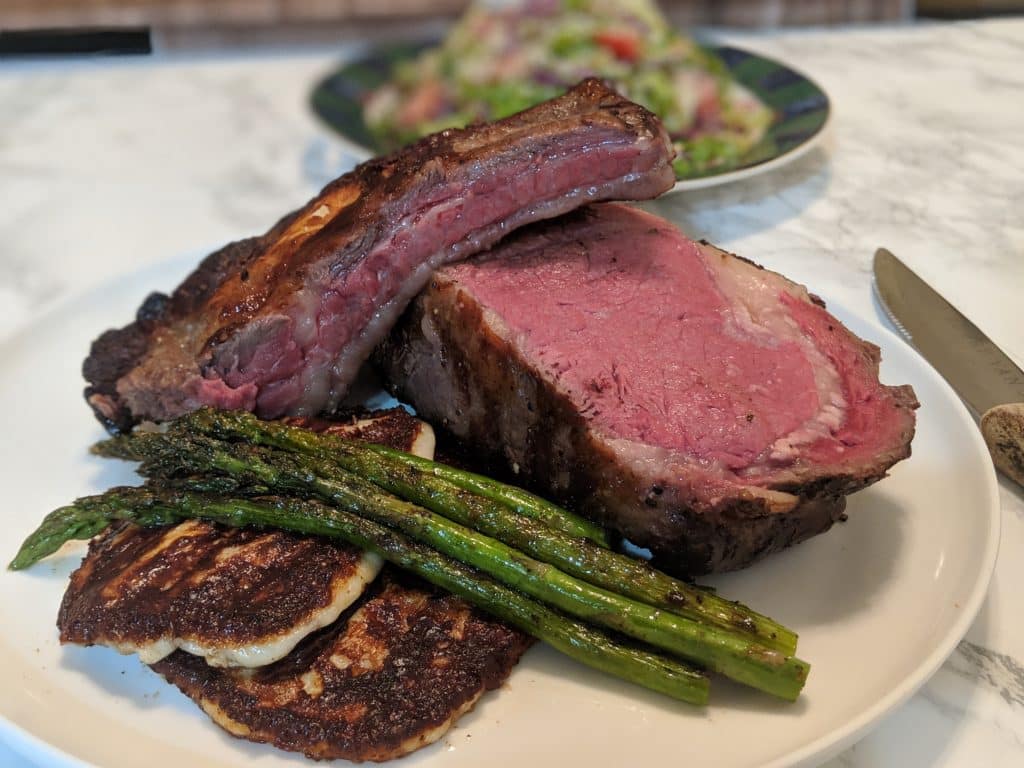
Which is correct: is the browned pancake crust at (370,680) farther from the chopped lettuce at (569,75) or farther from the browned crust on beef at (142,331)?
the chopped lettuce at (569,75)

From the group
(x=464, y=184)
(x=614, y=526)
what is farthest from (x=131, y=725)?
(x=464, y=184)

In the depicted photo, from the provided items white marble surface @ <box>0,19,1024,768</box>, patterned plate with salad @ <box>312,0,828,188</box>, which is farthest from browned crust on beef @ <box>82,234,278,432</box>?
patterned plate with salad @ <box>312,0,828,188</box>

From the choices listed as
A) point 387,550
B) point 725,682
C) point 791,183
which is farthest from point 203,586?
point 791,183

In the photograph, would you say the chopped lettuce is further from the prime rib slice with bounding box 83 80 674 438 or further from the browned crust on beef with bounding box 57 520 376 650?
the browned crust on beef with bounding box 57 520 376 650

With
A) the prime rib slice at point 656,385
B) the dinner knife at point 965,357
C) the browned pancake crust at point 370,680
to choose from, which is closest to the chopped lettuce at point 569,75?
the dinner knife at point 965,357

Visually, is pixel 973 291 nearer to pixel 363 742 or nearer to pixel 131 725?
pixel 363 742

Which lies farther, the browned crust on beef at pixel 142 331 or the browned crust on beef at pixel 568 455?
the browned crust on beef at pixel 142 331

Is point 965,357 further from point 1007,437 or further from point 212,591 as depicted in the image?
point 212,591
